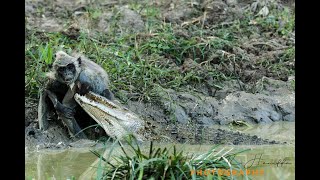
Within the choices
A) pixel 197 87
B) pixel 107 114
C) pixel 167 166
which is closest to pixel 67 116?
pixel 107 114

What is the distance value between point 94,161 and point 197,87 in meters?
3.05

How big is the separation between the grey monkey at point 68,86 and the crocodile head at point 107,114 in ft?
0.37

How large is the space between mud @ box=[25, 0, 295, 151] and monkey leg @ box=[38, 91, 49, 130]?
82 millimetres

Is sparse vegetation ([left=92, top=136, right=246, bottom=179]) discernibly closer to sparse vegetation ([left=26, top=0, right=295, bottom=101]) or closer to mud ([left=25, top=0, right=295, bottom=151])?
mud ([left=25, top=0, right=295, bottom=151])

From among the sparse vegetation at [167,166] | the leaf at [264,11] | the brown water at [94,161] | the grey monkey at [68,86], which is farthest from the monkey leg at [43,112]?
the leaf at [264,11]

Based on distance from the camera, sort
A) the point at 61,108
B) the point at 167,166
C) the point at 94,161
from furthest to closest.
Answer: the point at 61,108
the point at 94,161
the point at 167,166

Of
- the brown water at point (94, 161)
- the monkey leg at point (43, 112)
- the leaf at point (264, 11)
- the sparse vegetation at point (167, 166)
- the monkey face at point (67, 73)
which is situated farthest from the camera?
the leaf at point (264, 11)

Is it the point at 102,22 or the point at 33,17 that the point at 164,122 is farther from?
the point at 33,17

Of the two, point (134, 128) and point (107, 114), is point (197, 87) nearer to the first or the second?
point (134, 128)

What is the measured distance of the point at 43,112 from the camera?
7445 mm

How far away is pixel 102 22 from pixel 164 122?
3300 millimetres

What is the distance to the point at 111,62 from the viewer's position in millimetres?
8828

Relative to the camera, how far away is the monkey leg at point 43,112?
7422 millimetres

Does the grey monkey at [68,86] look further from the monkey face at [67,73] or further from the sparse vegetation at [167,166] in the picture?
the sparse vegetation at [167,166]
